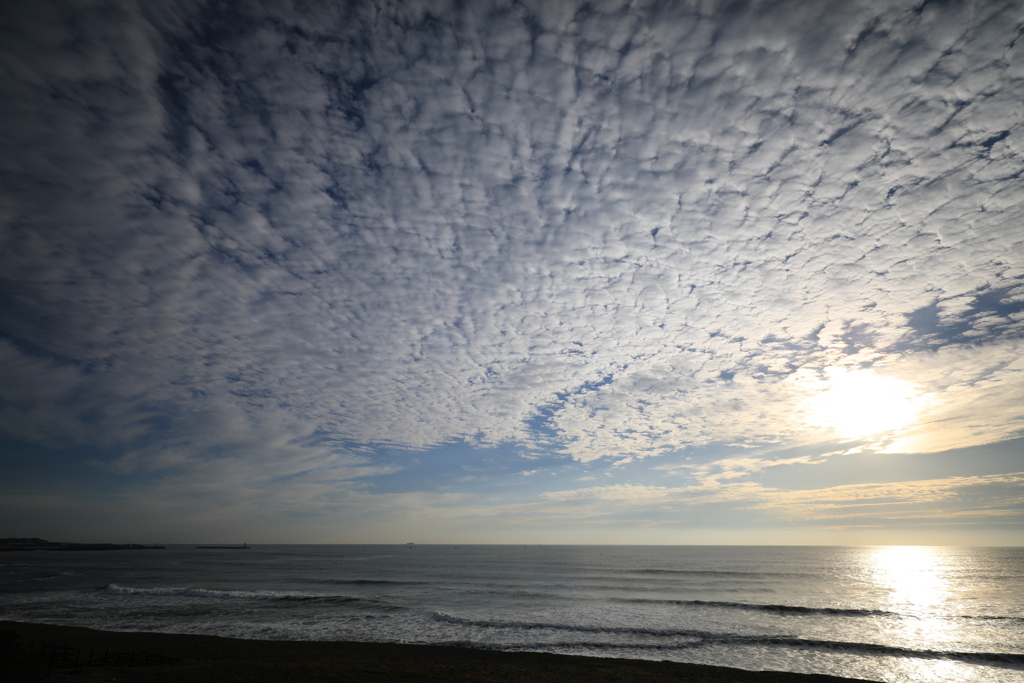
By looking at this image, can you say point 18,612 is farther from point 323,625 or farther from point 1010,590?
point 1010,590

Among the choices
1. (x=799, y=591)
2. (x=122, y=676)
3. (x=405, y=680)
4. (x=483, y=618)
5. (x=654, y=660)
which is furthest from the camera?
(x=799, y=591)

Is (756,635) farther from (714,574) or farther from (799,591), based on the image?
(714,574)

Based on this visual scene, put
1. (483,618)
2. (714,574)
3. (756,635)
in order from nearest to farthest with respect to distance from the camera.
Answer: (756,635)
(483,618)
(714,574)

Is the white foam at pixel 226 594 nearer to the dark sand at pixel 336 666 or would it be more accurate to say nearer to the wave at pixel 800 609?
the dark sand at pixel 336 666

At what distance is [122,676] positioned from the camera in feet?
55.6

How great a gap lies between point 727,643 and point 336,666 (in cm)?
2279

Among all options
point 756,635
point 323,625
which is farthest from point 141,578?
point 756,635

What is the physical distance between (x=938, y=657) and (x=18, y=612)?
205 feet

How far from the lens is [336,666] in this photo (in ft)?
65.5

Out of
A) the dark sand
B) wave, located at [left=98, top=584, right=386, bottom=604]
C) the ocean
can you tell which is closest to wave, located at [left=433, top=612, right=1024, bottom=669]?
the ocean

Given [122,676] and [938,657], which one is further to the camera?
[938,657]

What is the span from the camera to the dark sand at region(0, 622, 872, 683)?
17.6 meters

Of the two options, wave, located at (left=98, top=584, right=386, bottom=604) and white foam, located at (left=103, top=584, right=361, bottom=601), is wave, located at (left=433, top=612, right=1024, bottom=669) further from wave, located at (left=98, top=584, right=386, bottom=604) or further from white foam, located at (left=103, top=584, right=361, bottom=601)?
white foam, located at (left=103, top=584, right=361, bottom=601)

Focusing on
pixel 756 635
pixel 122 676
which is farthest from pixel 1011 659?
pixel 122 676
